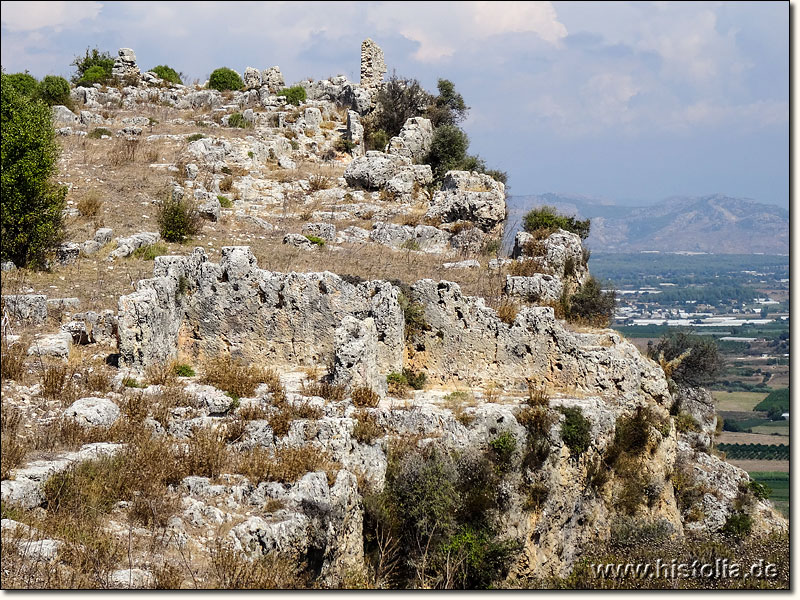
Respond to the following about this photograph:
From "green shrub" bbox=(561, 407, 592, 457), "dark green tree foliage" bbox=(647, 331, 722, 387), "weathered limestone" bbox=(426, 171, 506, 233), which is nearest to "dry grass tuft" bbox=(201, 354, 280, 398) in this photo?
"green shrub" bbox=(561, 407, 592, 457)

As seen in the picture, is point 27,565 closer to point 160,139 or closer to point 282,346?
point 282,346

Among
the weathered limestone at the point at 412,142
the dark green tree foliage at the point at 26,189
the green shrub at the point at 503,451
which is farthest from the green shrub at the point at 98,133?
the green shrub at the point at 503,451

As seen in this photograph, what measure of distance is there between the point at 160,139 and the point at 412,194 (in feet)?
39.9

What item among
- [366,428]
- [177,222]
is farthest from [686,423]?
[177,222]

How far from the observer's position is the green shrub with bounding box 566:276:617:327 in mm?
17719

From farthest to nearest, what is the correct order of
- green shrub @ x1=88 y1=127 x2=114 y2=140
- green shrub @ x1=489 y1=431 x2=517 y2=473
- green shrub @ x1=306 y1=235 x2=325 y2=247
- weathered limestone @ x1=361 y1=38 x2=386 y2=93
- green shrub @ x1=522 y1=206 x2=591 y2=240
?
weathered limestone @ x1=361 y1=38 x2=386 y2=93 → green shrub @ x1=88 y1=127 x2=114 y2=140 → green shrub @ x1=522 y1=206 x2=591 y2=240 → green shrub @ x1=306 y1=235 x2=325 y2=247 → green shrub @ x1=489 y1=431 x2=517 y2=473

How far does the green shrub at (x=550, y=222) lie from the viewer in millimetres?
24594

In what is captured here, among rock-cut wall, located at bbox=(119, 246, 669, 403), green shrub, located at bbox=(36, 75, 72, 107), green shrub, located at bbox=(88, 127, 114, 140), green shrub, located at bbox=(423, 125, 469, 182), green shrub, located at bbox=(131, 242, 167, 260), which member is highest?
green shrub, located at bbox=(36, 75, 72, 107)

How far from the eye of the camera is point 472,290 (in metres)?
18.2

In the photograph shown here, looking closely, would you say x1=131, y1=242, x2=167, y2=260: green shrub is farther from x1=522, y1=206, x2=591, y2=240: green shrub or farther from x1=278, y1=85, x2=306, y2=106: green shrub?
x1=278, y1=85, x2=306, y2=106: green shrub

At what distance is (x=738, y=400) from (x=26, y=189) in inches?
2706

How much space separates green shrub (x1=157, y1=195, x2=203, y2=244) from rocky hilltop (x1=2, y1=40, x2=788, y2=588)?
1.48 feet

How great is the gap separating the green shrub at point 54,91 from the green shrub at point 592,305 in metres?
28.2

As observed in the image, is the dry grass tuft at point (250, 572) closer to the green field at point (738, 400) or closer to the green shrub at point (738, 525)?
the green shrub at point (738, 525)
